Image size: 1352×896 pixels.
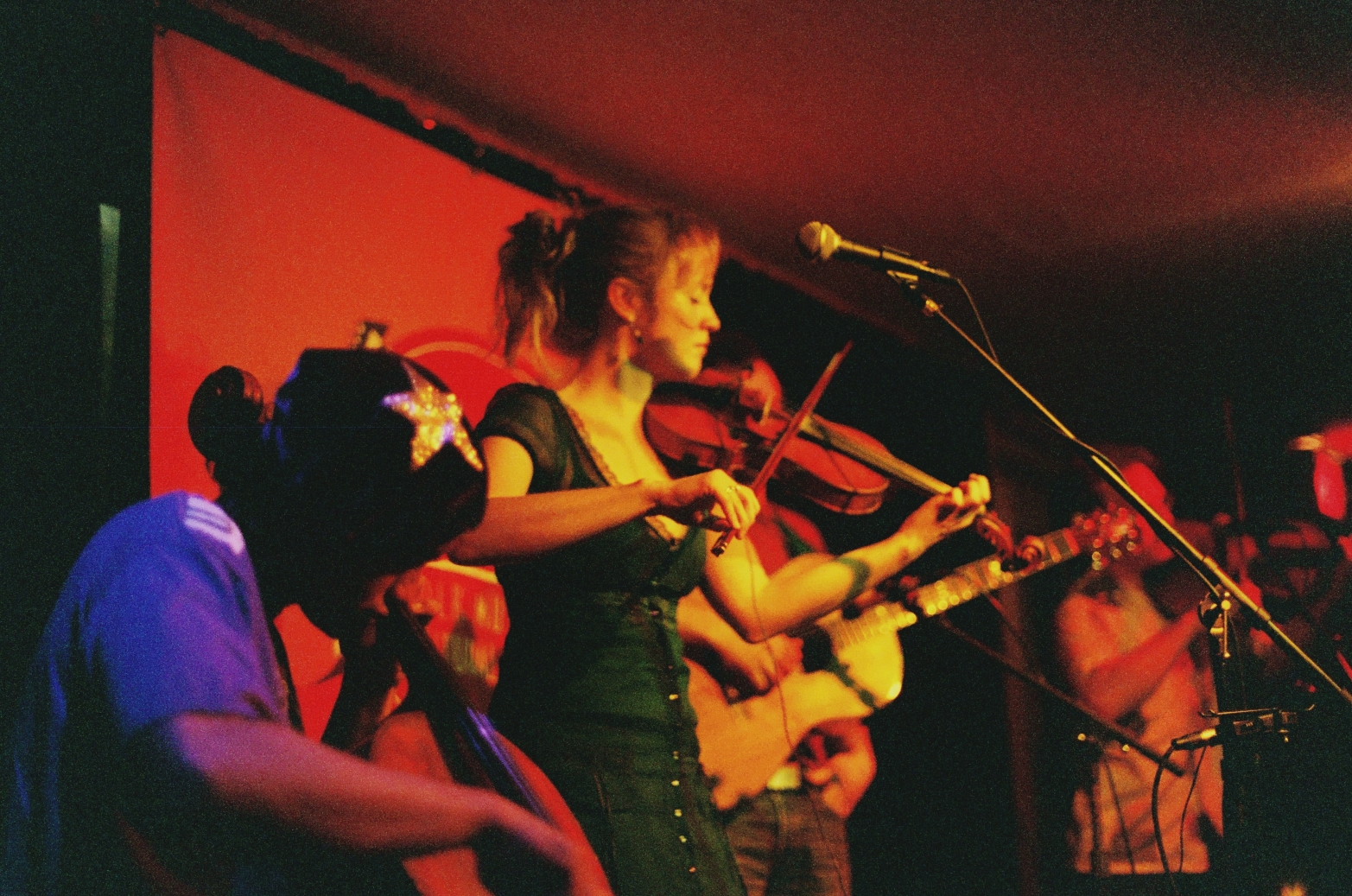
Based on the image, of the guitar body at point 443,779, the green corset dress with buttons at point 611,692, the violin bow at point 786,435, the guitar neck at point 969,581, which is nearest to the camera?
the guitar body at point 443,779

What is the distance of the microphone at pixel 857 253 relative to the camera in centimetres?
192

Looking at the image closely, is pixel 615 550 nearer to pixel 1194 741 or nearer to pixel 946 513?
pixel 946 513

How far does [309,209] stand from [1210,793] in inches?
139

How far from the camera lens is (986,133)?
324 centimetres

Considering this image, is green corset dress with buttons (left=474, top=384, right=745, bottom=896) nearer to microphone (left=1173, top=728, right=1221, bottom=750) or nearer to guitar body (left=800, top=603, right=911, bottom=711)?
guitar body (left=800, top=603, right=911, bottom=711)

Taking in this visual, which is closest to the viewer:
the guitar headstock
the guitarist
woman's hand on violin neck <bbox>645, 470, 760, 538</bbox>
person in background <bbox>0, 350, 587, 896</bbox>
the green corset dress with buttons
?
person in background <bbox>0, 350, 587, 896</bbox>

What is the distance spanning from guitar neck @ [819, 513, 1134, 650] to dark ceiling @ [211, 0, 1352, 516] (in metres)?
1.19

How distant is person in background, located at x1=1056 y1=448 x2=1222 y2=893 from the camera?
372cm

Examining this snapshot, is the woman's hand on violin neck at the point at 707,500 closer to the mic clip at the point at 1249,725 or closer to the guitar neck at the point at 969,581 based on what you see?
the guitar neck at the point at 969,581

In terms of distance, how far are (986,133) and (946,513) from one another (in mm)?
1440

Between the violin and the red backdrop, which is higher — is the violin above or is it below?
below

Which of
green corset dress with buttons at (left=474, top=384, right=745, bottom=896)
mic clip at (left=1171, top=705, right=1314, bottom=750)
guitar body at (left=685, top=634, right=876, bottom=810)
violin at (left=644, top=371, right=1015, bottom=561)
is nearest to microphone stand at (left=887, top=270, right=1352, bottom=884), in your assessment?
mic clip at (left=1171, top=705, right=1314, bottom=750)

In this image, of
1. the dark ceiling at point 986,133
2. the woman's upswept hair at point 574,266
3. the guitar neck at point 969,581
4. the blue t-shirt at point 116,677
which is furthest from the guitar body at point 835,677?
the blue t-shirt at point 116,677

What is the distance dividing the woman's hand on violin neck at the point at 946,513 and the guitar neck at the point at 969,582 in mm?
542
